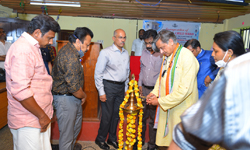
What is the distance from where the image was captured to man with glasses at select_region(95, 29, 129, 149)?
2.67 m

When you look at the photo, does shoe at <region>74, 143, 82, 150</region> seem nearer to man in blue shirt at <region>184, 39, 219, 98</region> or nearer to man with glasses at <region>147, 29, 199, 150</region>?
man with glasses at <region>147, 29, 199, 150</region>

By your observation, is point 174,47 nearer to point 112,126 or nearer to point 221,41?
point 221,41

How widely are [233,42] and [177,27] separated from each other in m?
5.38

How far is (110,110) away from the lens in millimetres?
2723

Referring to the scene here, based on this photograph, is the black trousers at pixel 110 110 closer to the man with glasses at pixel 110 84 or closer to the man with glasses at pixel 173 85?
the man with glasses at pixel 110 84

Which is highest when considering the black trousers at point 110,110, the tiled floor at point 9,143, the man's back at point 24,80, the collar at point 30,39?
the collar at point 30,39

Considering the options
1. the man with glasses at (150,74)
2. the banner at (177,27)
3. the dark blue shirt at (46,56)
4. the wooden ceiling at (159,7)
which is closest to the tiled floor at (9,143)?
the man with glasses at (150,74)

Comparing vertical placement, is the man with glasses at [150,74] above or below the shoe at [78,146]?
above

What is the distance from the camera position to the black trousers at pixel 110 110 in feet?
8.89

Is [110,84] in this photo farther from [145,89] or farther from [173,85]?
[173,85]

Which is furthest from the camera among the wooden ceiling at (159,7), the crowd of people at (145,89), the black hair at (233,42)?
the wooden ceiling at (159,7)

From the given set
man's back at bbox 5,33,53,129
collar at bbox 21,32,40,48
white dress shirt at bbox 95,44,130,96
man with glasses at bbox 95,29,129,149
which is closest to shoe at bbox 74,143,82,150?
man with glasses at bbox 95,29,129,149

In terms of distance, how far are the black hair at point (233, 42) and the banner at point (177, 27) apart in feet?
16.6

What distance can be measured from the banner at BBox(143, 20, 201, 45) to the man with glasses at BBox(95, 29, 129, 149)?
13.2 ft
